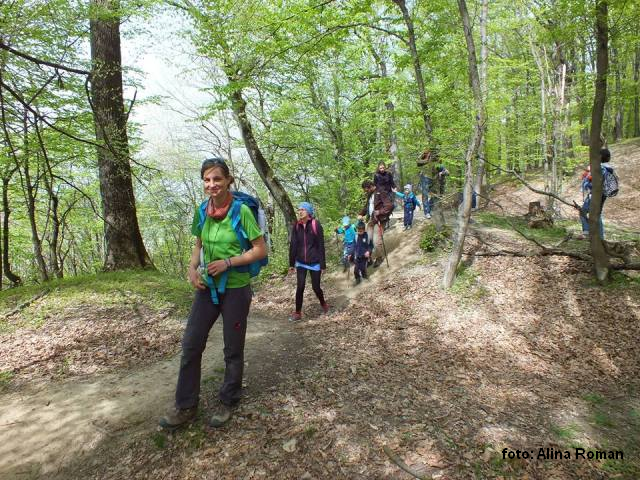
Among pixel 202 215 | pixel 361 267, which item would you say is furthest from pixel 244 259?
pixel 361 267

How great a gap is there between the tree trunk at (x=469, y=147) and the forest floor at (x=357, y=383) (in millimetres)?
448

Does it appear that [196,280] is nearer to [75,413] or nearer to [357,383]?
[75,413]

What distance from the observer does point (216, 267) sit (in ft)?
9.41

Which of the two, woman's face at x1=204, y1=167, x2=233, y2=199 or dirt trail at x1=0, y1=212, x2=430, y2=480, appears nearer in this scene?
dirt trail at x1=0, y1=212, x2=430, y2=480

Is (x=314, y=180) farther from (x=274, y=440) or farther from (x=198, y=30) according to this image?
(x=274, y=440)

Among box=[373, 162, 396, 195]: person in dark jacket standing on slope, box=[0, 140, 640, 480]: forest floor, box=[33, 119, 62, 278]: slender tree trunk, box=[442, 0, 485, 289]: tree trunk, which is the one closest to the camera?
box=[0, 140, 640, 480]: forest floor

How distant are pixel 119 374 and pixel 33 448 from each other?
1.34 m

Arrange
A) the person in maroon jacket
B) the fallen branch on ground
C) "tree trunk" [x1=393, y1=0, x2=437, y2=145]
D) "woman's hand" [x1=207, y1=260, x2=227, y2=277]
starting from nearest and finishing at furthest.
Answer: the fallen branch on ground
"woman's hand" [x1=207, y1=260, x2=227, y2=277]
"tree trunk" [x1=393, y1=0, x2=437, y2=145]
the person in maroon jacket

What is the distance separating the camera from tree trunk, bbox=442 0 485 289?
618 centimetres

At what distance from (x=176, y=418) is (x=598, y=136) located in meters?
7.09

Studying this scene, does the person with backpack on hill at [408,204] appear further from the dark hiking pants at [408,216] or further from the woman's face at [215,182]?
the woman's face at [215,182]

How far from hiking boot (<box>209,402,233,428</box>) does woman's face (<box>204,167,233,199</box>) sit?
1.97m

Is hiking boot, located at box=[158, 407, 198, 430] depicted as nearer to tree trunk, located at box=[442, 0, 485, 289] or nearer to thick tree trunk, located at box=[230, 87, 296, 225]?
tree trunk, located at box=[442, 0, 485, 289]

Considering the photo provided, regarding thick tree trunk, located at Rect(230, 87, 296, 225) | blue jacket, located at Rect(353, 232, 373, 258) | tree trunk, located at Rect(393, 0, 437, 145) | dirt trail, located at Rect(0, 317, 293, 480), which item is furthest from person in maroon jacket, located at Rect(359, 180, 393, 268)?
dirt trail, located at Rect(0, 317, 293, 480)
